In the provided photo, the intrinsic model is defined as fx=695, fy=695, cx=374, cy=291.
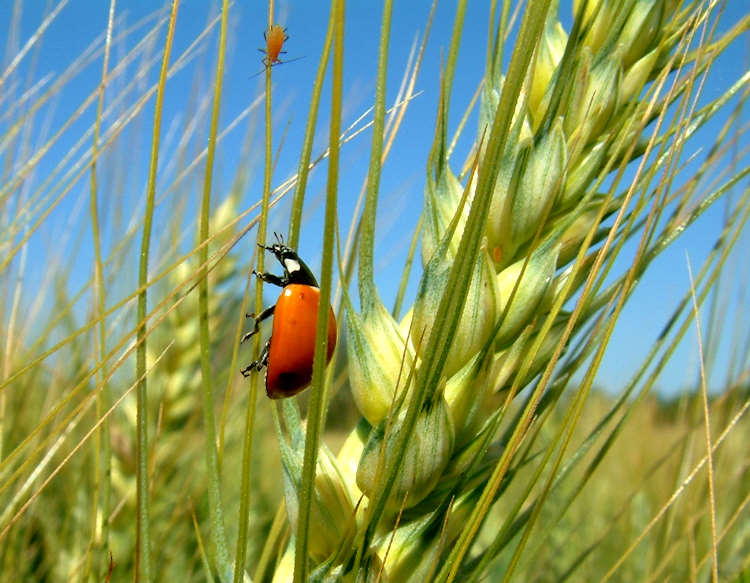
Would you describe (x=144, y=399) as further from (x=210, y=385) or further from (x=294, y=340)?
(x=294, y=340)

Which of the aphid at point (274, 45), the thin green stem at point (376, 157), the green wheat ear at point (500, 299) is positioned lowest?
the green wheat ear at point (500, 299)

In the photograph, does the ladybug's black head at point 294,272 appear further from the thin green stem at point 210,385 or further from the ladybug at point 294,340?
the thin green stem at point 210,385

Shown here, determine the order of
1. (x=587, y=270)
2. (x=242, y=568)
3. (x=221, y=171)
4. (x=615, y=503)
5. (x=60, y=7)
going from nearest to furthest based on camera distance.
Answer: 1. (x=242, y=568)
2. (x=587, y=270)
3. (x=60, y=7)
4. (x=221, y=171)
5. (x=615, y=503)

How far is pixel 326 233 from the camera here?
25 cm

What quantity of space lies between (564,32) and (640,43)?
0.06 meters

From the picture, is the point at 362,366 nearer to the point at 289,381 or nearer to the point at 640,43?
the point at 289,381

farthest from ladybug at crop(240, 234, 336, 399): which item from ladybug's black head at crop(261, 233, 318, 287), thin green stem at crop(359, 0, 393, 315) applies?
thin green stem at crop(359, 0, 393, 315)

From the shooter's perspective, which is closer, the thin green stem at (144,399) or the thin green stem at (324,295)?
the thin green stem at (324,295)

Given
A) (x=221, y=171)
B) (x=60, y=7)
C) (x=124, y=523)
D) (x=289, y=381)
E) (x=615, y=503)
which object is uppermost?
(x=60, y=7)

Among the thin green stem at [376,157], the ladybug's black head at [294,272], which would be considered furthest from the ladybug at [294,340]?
the thin green stem at [376,157]

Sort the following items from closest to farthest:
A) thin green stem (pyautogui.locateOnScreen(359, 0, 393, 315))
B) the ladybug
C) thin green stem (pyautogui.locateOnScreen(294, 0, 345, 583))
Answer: thin green stem (pyautogui.locateOnScreen(294, 0, 345, 583)), thin green stem (pyautogui.locateOnScreen(359, 0, 393, 315)), the ladybug

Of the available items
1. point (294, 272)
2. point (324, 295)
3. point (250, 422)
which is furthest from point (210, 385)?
point (294, 272)

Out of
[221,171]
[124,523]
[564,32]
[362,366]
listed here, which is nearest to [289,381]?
[362,366]

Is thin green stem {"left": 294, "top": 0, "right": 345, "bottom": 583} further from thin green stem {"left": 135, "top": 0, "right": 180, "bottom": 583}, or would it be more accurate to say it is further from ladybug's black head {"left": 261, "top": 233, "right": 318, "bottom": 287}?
ladybug's black head {"left": 261, "top": 233, "right": 318, "bottom": 287}
